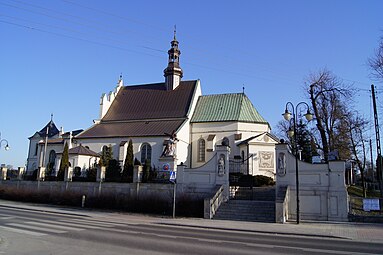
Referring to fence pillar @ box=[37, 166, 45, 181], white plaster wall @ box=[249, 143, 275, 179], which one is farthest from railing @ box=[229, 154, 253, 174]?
fence pillar @ box=[37, 166, 45, 181]

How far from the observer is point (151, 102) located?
48.0 meters

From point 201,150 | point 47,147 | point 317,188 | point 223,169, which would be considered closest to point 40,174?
point 47,147

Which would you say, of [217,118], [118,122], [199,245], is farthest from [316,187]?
[118,122]

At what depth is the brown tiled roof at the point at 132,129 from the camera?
42406 millimetres

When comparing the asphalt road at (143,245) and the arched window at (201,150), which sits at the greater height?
the arched window at (201,150)

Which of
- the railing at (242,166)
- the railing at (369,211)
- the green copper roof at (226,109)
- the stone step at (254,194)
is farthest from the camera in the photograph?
the green copper roof at (226,109)

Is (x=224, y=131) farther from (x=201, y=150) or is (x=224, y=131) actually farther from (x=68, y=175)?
(x=68, y=175)

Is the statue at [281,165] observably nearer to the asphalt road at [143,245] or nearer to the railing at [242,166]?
the asphalt road at [143,245]

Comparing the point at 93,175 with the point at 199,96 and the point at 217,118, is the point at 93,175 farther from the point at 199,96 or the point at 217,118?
the point at 199,96

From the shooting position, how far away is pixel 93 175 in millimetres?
32312

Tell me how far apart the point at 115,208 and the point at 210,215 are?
9.00 meters

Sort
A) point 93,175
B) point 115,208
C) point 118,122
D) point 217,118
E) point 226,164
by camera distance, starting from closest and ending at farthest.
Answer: point 226,164
point 115,208
point 93,175
point 217,118
point 118,122

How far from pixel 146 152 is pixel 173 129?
4.48m

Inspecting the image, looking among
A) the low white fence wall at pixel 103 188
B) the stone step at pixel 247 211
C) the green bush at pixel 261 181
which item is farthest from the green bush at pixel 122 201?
the green bush at pixel 261 181
